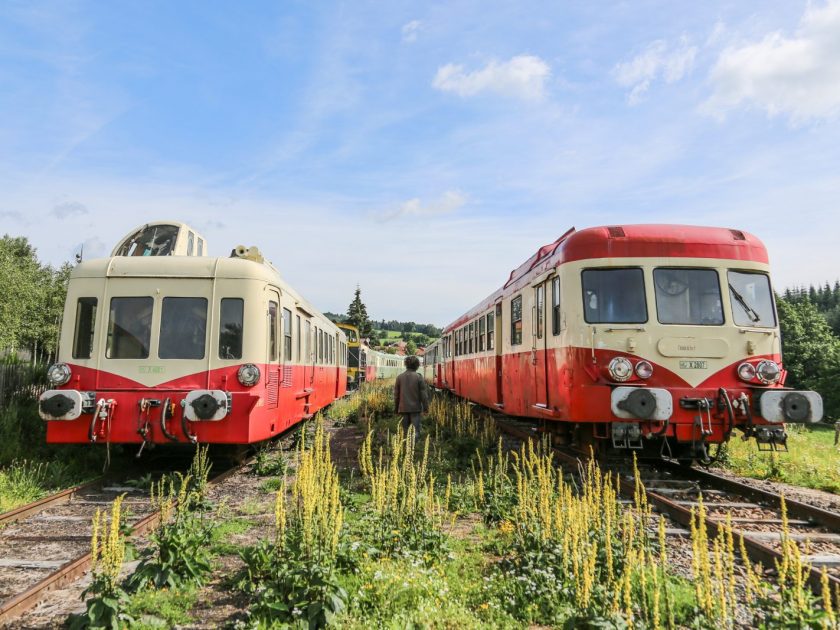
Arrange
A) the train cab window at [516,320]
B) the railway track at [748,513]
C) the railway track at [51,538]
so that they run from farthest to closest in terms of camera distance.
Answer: the train cab window at [516,320], the railway track at [748,513], the railway track at [51,538]

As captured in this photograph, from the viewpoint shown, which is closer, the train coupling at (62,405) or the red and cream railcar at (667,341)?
the train coupling at (62,405)

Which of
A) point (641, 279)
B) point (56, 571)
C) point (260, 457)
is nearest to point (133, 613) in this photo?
point (56, 571)

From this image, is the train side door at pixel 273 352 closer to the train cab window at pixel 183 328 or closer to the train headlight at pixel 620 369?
the train cab window at pixel 183 328

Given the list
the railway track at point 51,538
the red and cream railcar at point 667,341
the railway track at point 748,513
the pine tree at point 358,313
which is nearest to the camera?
the railway track at point 51,538

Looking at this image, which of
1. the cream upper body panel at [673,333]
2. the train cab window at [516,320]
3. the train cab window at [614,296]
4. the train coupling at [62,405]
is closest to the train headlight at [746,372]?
the cream upper body panel at [673,333]

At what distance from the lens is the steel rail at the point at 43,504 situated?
5.92 metres

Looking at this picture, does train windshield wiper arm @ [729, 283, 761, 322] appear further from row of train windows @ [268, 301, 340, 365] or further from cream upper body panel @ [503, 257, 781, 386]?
row of train windows @ [268, 301, 340, 365]

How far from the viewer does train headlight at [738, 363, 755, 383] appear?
755cm

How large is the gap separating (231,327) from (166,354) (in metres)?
0.89

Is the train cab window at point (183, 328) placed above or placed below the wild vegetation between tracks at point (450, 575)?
above

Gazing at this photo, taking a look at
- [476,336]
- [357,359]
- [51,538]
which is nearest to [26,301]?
[357,359]

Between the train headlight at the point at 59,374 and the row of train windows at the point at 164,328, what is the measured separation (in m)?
0.21

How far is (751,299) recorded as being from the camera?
26.1 feet

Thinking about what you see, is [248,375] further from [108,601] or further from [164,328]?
[108,601]
